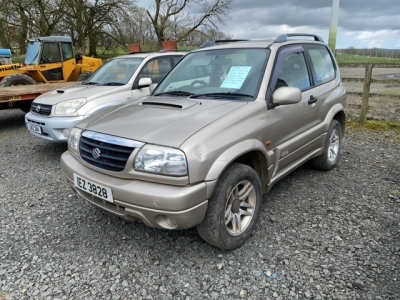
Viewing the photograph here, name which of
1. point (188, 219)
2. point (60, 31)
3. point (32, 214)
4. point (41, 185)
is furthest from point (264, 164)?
point (60, 31)

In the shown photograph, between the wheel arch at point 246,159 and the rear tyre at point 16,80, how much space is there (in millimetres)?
8600

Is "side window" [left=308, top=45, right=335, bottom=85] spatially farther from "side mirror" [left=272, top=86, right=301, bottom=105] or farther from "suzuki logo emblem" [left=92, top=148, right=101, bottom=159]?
"suzuki logo emblem" [left=92, top=148, right=101, bottom=159]

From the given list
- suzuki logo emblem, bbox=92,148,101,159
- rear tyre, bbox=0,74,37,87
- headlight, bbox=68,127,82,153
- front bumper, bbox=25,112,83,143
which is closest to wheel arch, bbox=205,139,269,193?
suzuki logo emblem, bbox=92,148,101,159

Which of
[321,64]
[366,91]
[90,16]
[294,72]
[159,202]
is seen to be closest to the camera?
[159,202]

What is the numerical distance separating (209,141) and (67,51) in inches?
400

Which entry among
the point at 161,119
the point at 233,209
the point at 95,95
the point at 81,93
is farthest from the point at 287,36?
the point at 81,93

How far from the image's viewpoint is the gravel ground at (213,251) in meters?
2.38

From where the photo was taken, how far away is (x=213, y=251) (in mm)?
2801

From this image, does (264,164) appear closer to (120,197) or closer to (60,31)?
(120,197)

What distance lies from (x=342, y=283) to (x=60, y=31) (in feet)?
85.3

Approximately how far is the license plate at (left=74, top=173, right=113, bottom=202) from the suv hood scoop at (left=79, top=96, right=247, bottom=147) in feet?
1.45

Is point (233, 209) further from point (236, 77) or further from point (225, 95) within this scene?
point (236, 77)

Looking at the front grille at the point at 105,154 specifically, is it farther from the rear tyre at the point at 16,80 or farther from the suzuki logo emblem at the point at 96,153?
the rear tyre at the point at 16,80

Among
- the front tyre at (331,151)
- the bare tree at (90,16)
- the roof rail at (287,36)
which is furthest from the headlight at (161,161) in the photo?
the bare tree at (90,16)
